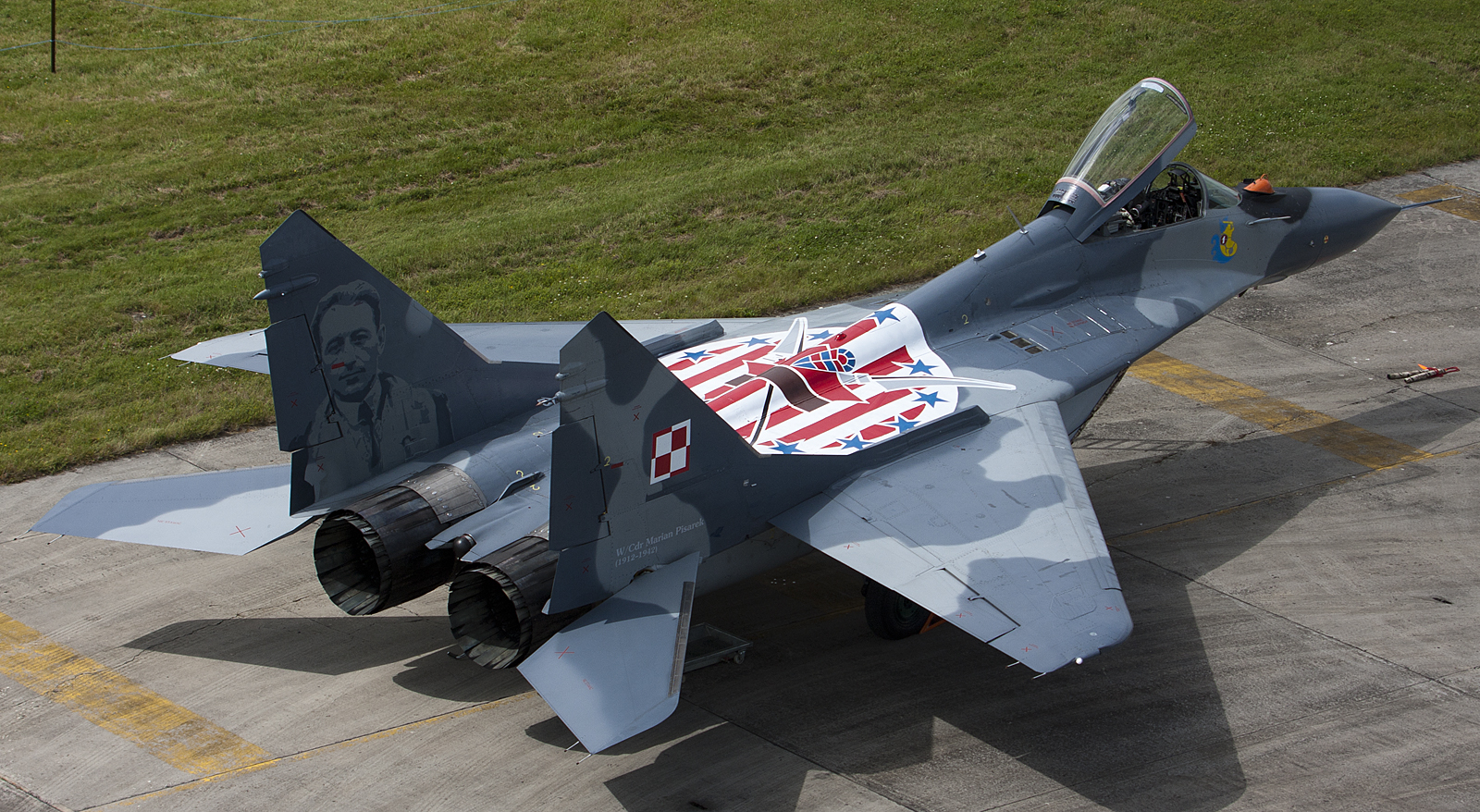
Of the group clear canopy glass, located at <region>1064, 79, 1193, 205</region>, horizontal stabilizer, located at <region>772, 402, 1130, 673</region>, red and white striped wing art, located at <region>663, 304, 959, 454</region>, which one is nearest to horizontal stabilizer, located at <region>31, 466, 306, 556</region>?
red and white striped wing art, located at <region>663, 304, 959, 454</region>

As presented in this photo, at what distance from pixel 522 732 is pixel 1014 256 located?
22.7 feet

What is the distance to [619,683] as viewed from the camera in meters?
7.85

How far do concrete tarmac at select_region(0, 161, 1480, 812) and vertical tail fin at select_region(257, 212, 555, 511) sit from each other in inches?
70.7

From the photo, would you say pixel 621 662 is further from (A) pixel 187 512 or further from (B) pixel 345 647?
(A) pixel 187 512

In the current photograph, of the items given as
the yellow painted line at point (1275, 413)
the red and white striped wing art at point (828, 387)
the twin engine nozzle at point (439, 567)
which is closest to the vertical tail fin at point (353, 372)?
the twin engine nozzle at point (439, 567)

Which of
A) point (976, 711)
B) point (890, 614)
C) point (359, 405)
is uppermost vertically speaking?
point (359, 405)

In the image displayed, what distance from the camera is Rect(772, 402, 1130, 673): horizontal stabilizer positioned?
8.16 metres

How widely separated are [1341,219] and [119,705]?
1389 cm

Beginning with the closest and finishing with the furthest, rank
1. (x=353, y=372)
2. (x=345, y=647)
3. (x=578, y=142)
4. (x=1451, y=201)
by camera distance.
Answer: (x=353, y=372), (x=345, y=647), (x=1451, y=201), (x=578, y=142)

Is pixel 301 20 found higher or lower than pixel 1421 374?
higher

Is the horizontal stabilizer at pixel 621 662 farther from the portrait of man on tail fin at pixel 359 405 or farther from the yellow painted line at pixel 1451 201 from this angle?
the yellow painted line at pixel 1451 201

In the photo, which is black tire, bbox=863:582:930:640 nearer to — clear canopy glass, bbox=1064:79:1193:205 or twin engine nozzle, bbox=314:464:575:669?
twin engine nozzle, bbox=314:464:575:669

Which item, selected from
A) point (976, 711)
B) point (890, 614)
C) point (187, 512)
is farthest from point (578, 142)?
point (976, 711)

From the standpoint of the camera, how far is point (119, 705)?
31.2ft
